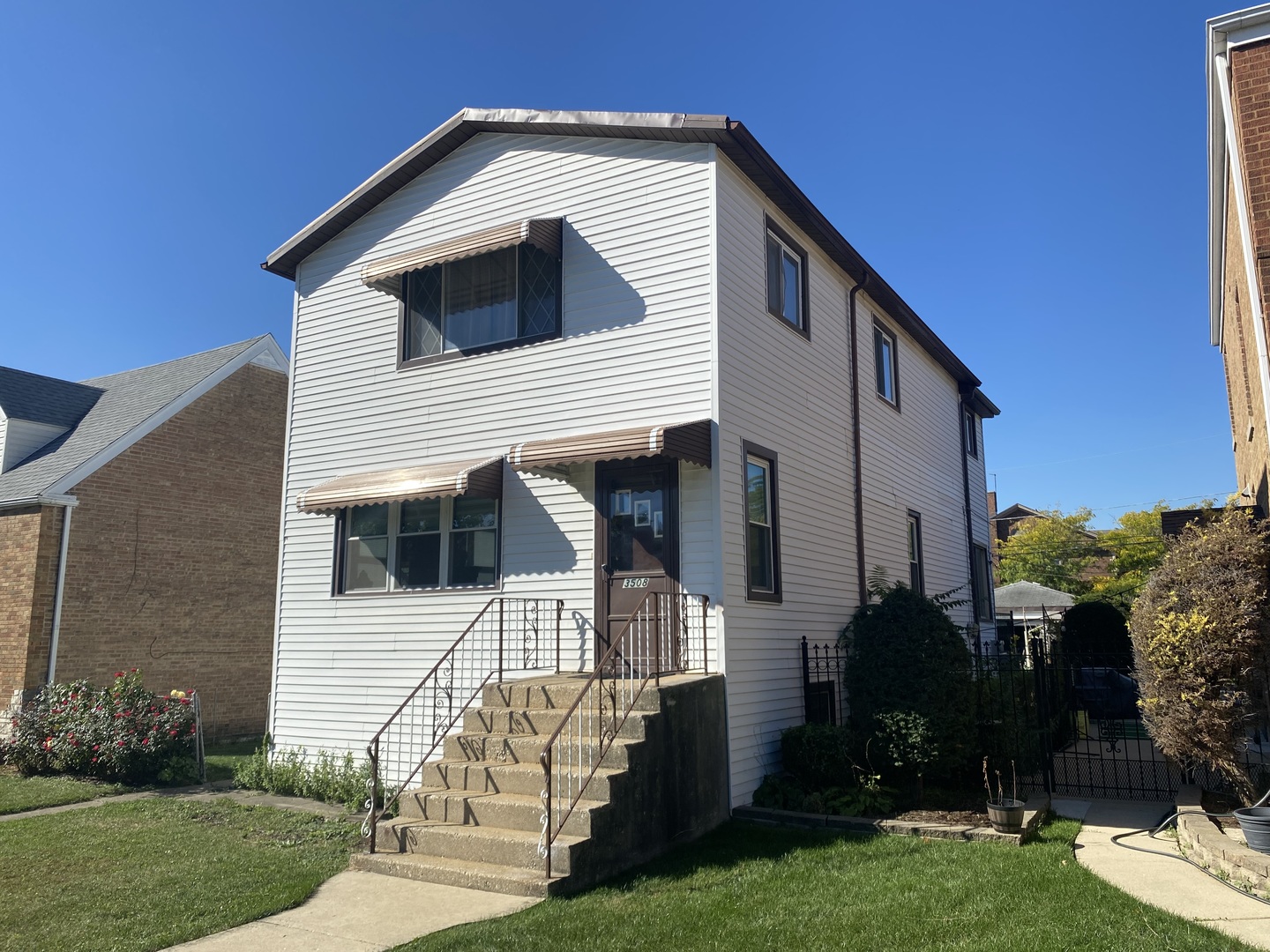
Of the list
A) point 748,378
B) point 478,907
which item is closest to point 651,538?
point 748,378

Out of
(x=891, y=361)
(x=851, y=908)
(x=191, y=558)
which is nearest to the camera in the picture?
(x=851, y=908)

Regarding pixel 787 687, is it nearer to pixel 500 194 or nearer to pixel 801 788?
pixel 801 788

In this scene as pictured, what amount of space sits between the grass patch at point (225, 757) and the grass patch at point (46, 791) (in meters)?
1.23

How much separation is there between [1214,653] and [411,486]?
798 centimetres

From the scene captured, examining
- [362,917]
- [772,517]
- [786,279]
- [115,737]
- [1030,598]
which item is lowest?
[362,917]

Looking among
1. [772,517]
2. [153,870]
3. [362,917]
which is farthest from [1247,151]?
[153,870]

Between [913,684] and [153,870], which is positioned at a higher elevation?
[913,684]

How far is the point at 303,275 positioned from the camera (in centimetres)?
1338

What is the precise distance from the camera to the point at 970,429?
21.2 meters

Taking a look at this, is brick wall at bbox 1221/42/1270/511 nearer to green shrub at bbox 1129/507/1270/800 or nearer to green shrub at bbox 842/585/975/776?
green shrub at bbox 1129/507/1270/800

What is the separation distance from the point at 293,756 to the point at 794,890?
741cm

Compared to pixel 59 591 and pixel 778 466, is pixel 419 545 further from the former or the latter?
pixel 59 591

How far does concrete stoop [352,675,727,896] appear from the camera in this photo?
270 inches

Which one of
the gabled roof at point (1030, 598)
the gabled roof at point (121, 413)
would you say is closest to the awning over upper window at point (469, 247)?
the gabled roof at point (121, 413)
